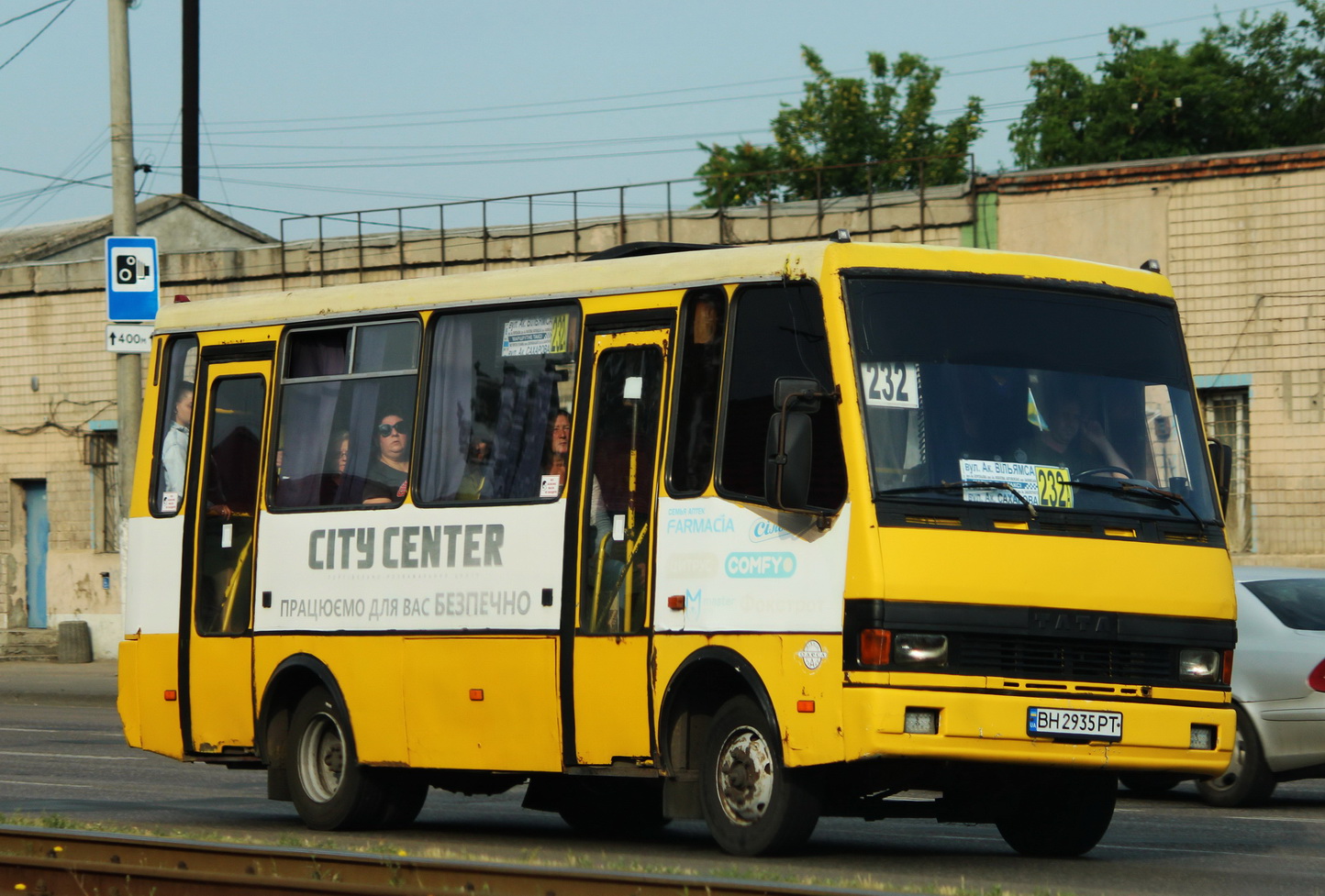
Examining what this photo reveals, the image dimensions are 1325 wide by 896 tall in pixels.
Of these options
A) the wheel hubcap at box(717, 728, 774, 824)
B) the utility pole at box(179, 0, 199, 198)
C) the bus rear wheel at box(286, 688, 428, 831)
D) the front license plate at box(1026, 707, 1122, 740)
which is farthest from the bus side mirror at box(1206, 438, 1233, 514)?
the utility pole at box(179, 0, 199, 198)

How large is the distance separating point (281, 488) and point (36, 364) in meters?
24.2

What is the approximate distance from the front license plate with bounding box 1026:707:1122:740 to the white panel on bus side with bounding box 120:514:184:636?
590 centimetres

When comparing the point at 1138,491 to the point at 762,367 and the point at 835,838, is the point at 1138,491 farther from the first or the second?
the point at 835,838

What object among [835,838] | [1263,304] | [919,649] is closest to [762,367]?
[919,649]

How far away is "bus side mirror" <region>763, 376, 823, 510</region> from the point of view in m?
9.08

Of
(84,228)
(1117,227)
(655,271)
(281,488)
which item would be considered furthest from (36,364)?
(655,271)

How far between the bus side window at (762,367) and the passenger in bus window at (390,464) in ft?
8.36

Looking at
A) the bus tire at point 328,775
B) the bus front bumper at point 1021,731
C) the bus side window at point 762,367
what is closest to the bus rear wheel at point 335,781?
the bus tire at point 328,775

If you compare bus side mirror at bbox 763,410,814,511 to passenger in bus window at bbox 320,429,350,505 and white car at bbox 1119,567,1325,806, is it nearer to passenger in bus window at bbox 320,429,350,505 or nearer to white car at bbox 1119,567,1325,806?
passenger in bus window at bbox 320,429,350,505

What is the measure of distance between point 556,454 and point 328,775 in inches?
104

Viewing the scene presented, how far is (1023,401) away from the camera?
9555 mm

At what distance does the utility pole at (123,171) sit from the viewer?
2212 centimetres

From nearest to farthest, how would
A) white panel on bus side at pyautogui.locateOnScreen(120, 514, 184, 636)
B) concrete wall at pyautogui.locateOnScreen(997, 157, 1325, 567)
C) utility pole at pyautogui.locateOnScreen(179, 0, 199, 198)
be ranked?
white panel on bus side at pyautogui.locateOnScreen(120, 514, 184, 636)
concrete wall at pyautogui.locateOnScreen(997, 157, 1325, 567)
utility pole at pyautogui.locateOnScreen(179, 0, 199, 198)

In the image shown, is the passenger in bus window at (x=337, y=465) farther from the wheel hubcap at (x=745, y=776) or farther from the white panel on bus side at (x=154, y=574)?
the wheel hubcap at (x=745, y=776)
